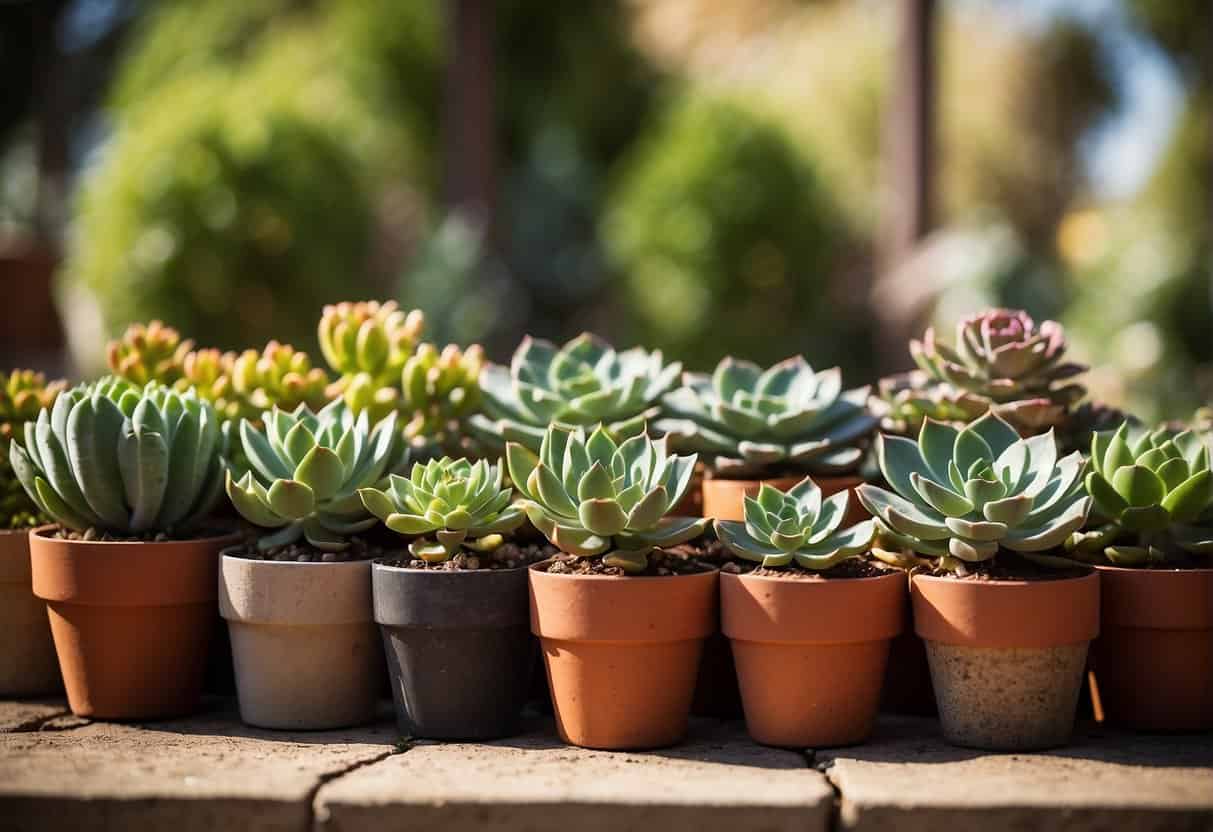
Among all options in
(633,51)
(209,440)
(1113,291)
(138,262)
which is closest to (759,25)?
(633,51)

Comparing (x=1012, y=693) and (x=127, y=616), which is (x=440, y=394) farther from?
(x=1012, y=693)

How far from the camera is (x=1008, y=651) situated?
6.39ft

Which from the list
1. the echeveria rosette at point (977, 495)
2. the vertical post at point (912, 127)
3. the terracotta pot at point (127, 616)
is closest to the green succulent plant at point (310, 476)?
the terracotta pot at point (127, 616)

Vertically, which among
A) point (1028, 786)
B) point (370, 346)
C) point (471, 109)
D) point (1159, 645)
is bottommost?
point (1028, 786)

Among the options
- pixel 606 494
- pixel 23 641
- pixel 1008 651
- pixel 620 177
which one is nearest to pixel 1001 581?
pixel 1008 651

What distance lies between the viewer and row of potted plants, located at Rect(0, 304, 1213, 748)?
6.41 feet

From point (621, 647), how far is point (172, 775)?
0.66 meters

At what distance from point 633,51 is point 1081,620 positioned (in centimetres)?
1023

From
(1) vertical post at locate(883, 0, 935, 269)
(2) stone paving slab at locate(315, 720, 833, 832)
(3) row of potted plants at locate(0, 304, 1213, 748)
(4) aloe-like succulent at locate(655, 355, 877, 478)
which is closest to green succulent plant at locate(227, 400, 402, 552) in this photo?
(3) row of potted plants at locate(0, 304, 1213, 748)

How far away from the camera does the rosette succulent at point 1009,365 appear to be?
2279 mm

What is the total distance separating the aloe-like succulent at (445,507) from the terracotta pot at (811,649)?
37 centimetres

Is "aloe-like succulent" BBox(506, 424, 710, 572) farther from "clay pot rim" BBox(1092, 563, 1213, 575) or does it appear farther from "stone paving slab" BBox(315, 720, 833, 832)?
"clay pot rim" BBox(1092, 563, 1213, 575)

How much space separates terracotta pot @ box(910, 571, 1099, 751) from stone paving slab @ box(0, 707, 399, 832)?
851 millimetres

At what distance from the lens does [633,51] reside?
11547 mm
